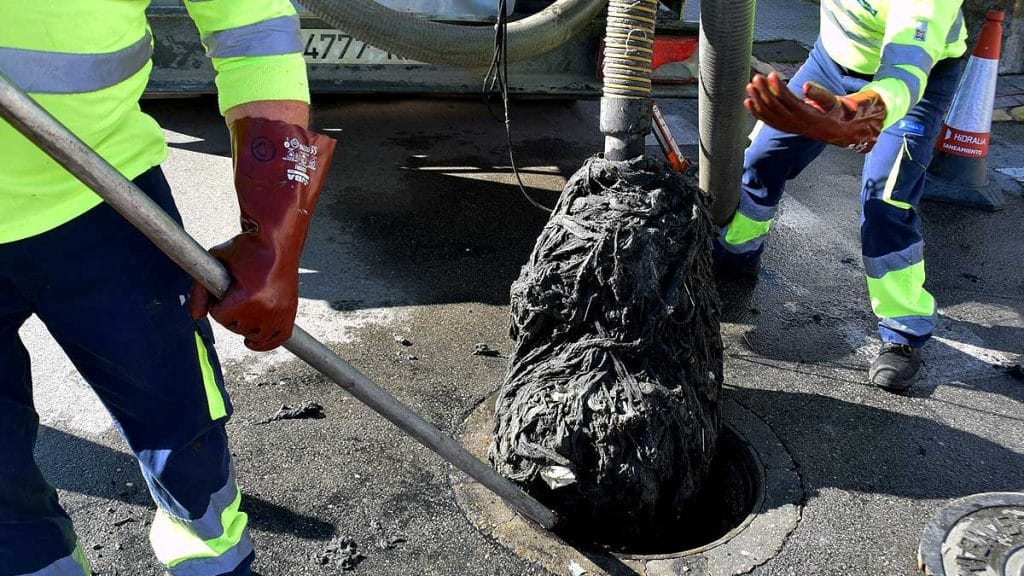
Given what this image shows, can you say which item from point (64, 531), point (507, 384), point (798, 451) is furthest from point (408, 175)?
point (64, 531)

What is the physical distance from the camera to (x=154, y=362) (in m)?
1.76

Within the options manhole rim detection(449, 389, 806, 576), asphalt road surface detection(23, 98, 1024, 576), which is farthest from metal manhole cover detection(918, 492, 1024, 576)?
manhole rim detection(449, 389, 806, 576)

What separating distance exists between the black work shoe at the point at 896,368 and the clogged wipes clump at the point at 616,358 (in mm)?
960

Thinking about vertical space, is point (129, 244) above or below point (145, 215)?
below

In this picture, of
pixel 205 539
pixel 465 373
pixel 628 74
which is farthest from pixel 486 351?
pixel 205 539

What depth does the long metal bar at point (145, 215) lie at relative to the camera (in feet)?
4.46

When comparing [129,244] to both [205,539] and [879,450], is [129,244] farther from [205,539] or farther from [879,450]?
[879,450]

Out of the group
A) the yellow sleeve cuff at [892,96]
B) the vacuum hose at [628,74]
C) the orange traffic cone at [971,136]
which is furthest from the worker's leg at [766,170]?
the orange traffic cone at [971,136]

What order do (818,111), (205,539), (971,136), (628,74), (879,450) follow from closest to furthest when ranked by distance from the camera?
(205,539) → (818,111) → (628,74) → (879,450) → (971,136)

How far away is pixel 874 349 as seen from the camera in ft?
11.4

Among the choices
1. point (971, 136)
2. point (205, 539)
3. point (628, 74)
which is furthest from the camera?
point (971, 136)

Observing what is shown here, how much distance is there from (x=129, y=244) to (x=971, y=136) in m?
4.85

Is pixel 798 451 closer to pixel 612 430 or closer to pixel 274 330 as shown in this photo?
pixel 612 430

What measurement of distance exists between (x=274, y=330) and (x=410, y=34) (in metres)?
1.98
